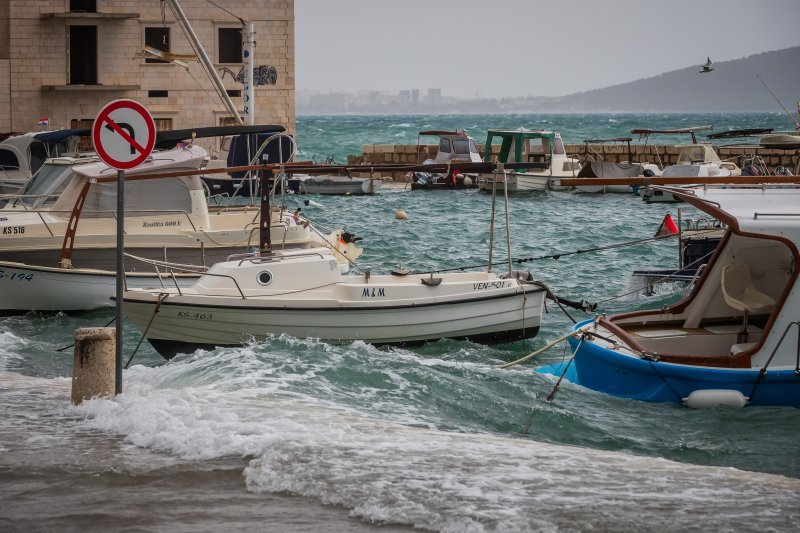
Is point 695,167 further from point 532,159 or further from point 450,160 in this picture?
point 450,160

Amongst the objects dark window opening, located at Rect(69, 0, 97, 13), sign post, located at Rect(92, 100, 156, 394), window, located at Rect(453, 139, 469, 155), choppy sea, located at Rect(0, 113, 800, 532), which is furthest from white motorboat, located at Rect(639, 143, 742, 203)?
sign post, located at Rect(92, 100, 156, 394)

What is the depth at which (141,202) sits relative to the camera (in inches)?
720

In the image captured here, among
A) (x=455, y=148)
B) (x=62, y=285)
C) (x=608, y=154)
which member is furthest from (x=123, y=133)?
(x=608, y=154)

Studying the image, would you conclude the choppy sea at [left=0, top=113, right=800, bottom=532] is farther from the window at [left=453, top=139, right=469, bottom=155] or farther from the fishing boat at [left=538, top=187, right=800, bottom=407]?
the window at [left=453, top=139, right=469, bottom=155]

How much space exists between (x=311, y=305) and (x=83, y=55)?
35.0 m

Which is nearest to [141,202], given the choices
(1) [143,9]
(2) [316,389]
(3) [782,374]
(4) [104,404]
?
(2) [316,389]

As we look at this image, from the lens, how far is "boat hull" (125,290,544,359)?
1379 cm

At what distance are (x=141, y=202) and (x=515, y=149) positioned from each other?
1073 inches

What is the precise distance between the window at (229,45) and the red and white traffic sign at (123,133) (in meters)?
35.8

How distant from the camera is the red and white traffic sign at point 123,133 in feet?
32.0

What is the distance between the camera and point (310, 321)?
45.7 ft

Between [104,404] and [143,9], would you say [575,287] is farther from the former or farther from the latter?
[143,9]

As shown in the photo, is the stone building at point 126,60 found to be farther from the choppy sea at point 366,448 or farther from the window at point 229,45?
the choppy sea at point 366,448

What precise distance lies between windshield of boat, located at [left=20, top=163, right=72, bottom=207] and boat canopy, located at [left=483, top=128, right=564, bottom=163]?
25.0m
